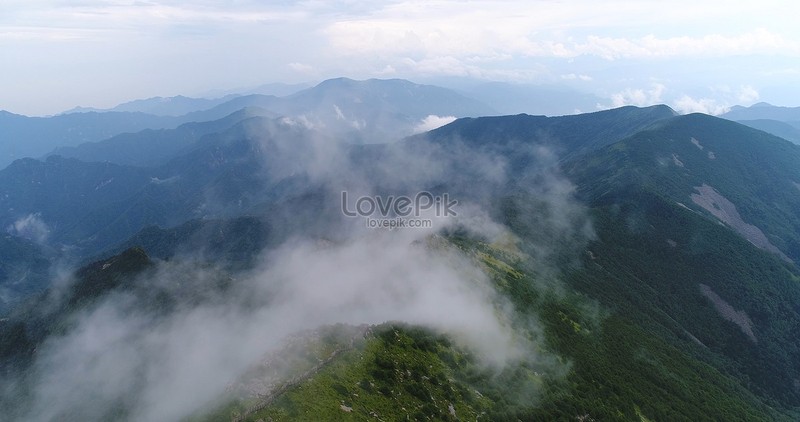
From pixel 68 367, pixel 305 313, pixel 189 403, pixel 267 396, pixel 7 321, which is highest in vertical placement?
pixel 267 396

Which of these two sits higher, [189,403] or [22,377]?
[189,403]

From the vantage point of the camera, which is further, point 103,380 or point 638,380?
point 638,380

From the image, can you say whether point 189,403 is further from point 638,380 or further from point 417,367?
point 638,380

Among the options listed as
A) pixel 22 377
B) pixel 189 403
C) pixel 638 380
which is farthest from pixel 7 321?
pixel 638 380

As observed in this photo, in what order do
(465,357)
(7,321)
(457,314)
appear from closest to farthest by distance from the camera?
(465,357)
(457,314)
(7,321)

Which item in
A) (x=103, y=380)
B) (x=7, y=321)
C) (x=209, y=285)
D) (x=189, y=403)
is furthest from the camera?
(x=7, y=321)

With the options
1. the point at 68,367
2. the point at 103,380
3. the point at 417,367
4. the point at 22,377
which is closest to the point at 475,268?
the point at 417,367

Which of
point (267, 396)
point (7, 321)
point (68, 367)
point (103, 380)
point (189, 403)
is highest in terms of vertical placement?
point (267, 396)

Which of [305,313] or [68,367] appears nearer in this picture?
[305,313]

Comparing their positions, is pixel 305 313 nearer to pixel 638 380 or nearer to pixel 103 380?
pixel 103 380
